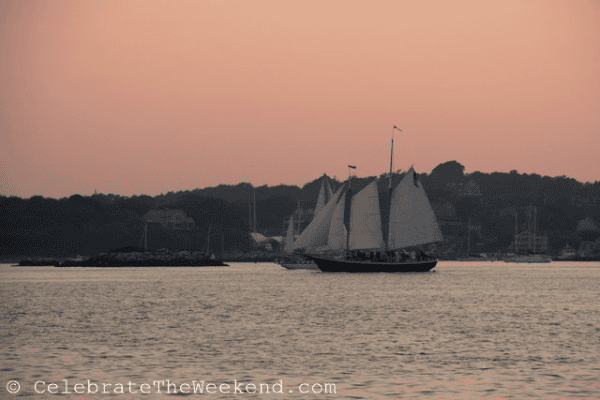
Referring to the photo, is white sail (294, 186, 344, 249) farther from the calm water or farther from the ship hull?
the calm water

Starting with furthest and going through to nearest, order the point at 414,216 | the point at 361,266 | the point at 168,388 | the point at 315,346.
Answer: the point at 361,266 < the point at 414,216 < the point at 315,346 < the point at 168,388

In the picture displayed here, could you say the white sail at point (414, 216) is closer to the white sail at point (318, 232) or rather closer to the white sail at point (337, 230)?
the white sail at point (337, 230)

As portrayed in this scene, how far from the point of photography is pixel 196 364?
33.1 meters

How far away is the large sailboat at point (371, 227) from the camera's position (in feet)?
401

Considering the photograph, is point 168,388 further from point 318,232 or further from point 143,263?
point 143,263

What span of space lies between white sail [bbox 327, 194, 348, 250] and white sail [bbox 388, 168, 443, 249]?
827 cm

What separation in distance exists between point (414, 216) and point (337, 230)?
11.3 m

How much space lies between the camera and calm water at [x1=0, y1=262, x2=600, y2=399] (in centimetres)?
2856

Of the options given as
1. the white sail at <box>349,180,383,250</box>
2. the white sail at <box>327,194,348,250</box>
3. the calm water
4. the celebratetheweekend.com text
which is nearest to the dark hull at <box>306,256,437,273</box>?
the white sail at <box>327,194,348,250</box>

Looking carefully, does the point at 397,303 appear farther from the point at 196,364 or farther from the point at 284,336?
the point at 196,364

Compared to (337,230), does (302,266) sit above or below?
below

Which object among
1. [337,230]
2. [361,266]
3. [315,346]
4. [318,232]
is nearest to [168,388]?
[315,346]

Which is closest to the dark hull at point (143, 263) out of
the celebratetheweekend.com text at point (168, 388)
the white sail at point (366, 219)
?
the white sail at point (366, 219)

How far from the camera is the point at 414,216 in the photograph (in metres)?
123
